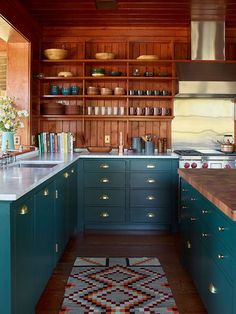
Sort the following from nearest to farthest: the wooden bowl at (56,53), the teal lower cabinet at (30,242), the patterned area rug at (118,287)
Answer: the teal lower cabinet at (30,242)
the patterned area rug at (118,287)
the wooden bowl at (56,53)

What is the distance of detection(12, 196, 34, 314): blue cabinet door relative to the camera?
213 centimetres

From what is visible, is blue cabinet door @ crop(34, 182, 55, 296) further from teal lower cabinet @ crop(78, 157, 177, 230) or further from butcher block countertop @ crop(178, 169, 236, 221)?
teal lower cabinet @ crop(78, 157, 177, 230)

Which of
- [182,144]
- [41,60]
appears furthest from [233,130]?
[41,60]

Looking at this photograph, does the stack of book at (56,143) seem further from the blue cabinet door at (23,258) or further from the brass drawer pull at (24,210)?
the brass drawer pull at (24,210)

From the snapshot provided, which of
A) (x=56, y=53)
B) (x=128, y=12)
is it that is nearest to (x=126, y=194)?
(x=56, y=53)

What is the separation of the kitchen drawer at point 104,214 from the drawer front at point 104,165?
18.3 inches

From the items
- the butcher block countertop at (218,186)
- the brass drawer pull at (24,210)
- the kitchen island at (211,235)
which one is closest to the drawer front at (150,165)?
the kitchen island at (211,235)

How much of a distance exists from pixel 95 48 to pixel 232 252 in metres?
4.17

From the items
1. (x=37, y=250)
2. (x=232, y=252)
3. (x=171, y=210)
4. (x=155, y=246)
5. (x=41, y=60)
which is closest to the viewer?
(x=232, y=252)

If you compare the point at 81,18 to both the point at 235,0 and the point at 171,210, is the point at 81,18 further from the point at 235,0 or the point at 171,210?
the point at 171,210

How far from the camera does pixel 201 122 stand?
5.57 m

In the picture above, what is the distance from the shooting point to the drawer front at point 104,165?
4.89 m

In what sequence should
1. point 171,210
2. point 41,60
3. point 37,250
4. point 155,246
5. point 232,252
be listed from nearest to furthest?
1. point 232,252
2. point 37,250
3. point 155,246
4. point 171,210
5. point 41,60

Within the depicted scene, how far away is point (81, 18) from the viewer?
501cm
